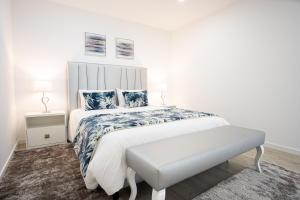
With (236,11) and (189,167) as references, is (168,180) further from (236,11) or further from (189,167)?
(236,11)

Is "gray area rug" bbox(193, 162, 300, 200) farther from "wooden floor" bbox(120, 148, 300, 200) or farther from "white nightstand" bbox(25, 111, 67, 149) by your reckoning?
"white nightstand" bbox(25, 111, 67, 149)

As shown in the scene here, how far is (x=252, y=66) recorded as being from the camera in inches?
114

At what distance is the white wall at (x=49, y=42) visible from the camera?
9.28 ft

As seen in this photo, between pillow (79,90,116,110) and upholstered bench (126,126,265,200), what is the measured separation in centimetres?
164

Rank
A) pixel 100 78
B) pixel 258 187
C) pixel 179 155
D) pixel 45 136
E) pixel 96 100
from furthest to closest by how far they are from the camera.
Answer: pixel 100 78 < pixel 96 100 < pixel 45 136 < pixel 258 187 < pixel 179 155

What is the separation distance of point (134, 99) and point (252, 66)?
219cm

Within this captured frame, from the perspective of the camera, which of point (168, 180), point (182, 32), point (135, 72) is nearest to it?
point (168, 180)

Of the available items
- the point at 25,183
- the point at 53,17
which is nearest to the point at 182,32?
the point at 53,17

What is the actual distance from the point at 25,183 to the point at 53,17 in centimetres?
276

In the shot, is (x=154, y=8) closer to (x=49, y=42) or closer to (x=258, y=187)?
(x=49, y=42)

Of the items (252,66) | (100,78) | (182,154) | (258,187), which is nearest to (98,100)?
(100,78)

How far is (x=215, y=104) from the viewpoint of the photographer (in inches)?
139

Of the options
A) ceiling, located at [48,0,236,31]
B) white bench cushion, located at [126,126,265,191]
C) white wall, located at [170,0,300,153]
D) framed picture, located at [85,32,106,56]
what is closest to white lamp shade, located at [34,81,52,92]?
framed picture, located at [85,32,106,56]

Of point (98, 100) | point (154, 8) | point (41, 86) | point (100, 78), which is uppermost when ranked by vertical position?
point (154, 8)
